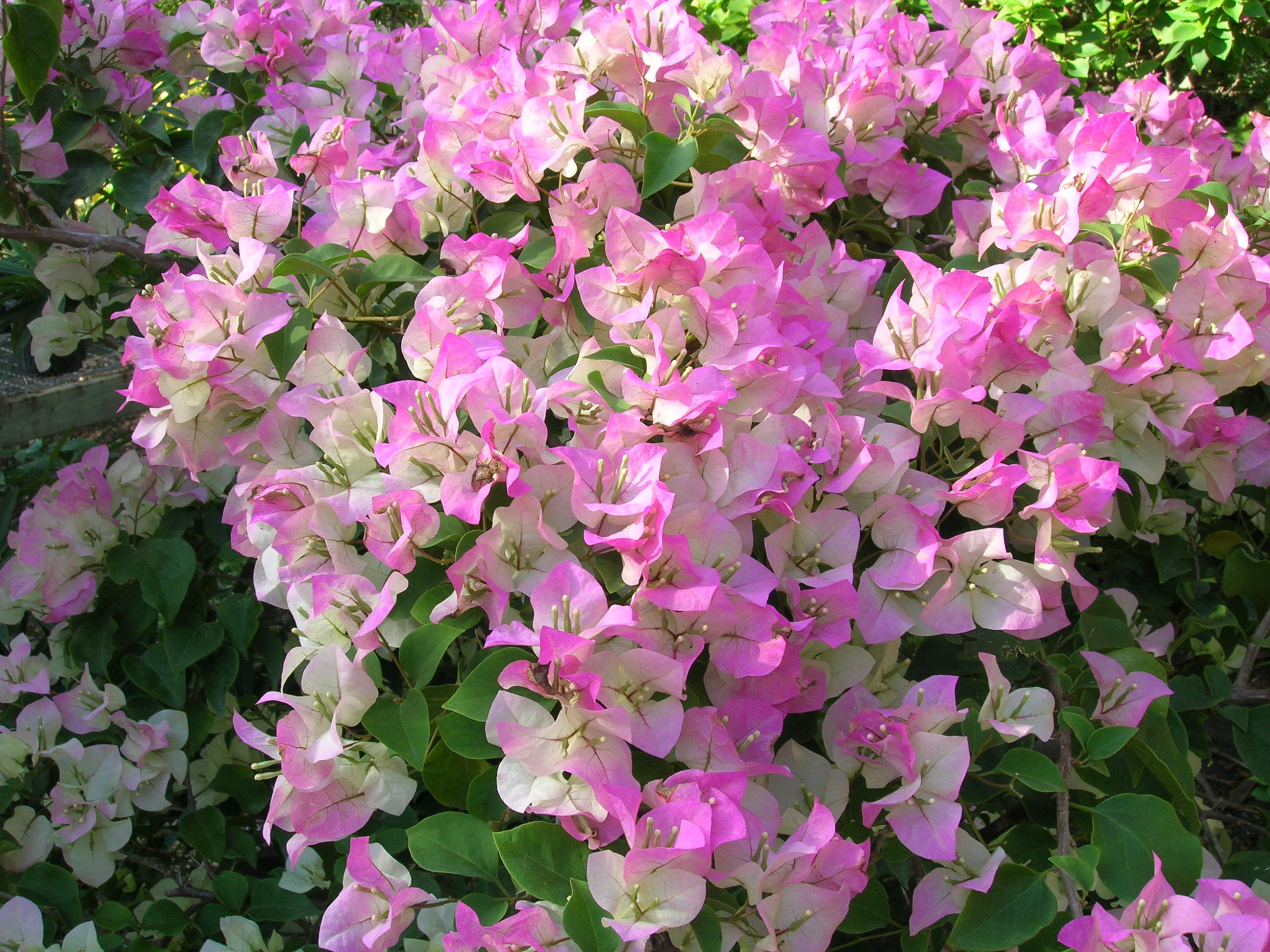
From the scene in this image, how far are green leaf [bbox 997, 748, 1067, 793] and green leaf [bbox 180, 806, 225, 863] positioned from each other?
98cm

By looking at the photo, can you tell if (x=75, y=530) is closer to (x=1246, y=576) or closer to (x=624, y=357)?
(x=624, y=357)

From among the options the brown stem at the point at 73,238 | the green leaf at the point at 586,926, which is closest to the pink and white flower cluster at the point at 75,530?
the brown stem at the point at 73,238

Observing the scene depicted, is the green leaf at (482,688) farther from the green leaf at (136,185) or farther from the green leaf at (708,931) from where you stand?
the green leaf at (136,185)

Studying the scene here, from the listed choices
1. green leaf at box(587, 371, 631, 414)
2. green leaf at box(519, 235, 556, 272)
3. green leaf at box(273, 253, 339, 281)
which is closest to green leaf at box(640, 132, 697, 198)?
green leaf at box(519, 235, 556, 272)

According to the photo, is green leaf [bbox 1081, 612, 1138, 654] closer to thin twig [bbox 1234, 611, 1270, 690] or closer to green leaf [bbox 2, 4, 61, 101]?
thin twig [bbox 1234, 611, 1270, 690]

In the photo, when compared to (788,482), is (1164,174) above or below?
above

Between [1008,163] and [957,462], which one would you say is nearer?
[957,462]

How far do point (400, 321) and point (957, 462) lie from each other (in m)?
0.60

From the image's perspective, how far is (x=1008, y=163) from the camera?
4.17ft

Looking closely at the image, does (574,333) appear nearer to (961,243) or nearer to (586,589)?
(586,589)

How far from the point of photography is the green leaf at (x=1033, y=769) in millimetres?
787

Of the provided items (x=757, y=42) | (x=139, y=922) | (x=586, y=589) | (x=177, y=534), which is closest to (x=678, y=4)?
(x=757, y=42)

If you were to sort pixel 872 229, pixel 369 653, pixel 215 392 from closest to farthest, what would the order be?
pixel 369 653
pixel 215 392
pixel 872 229

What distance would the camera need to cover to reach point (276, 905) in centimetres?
118
